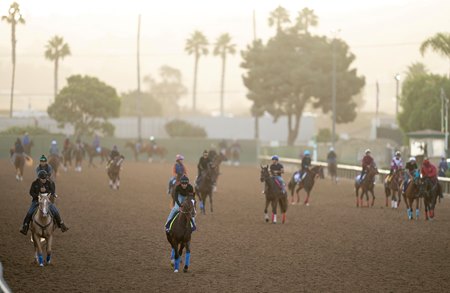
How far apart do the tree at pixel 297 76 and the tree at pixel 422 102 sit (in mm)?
20887

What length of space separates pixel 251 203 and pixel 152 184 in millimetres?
13716

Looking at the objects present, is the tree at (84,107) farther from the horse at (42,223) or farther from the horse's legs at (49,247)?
the horse at (42,223)

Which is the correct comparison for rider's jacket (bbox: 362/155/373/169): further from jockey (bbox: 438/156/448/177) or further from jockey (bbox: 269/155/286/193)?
jockey (bbox: 438/156/448/177)

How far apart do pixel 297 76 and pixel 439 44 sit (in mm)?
39301

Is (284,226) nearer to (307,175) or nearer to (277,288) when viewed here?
(307,175)

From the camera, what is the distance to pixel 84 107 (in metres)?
104

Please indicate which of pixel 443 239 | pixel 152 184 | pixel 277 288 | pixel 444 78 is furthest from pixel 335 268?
pixel 444 78

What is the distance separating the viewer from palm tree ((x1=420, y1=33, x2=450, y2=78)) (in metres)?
67.7

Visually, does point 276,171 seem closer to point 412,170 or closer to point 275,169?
point 275,169

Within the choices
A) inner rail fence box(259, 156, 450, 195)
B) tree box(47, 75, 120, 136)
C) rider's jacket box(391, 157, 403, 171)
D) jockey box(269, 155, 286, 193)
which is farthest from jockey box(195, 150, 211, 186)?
tree box(47, 75, 120, 136)

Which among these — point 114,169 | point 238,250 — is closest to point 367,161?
point 114,169

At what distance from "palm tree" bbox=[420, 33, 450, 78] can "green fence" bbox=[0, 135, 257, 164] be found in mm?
23289

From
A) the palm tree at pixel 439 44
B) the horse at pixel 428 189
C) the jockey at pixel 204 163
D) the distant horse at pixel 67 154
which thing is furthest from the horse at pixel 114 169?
the palm tree at pixel 439 44

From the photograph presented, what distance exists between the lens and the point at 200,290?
1570 centimetres
